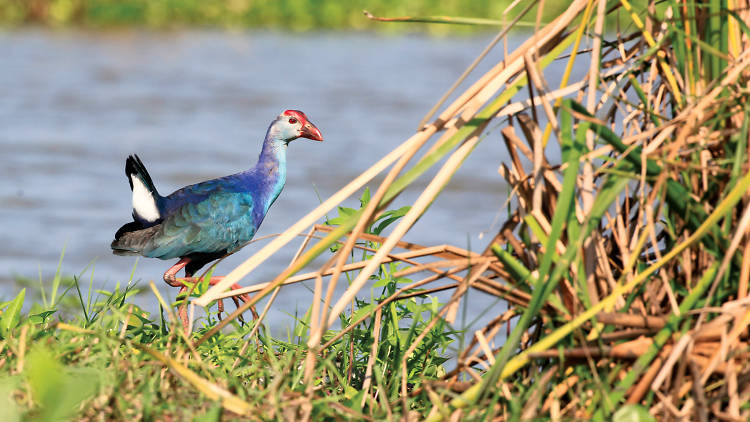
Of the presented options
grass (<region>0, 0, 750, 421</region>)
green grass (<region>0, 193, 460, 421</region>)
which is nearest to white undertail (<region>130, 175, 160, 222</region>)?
green grass (<region>0, 193, 460, 421</region>)

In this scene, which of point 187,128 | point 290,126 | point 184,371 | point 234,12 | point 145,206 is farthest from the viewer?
point 234,12

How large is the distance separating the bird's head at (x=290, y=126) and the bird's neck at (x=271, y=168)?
41mm

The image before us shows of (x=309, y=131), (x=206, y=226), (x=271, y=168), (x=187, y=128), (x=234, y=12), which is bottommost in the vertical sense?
(x=187, y=128)

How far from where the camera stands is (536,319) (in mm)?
2457

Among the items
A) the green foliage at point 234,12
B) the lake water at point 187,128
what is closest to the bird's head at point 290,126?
the lake water at point 187,128

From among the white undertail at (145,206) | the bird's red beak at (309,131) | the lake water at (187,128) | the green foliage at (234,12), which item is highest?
the green foliage at (234,12)

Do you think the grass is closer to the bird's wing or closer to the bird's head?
the bird's wing

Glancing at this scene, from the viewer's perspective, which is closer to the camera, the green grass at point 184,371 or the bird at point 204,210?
the green grass at point 184,371

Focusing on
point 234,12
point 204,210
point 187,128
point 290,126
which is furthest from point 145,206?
point 234,12

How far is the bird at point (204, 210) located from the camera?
12.7 ft

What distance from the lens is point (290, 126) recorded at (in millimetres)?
4141

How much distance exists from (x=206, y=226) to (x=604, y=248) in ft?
6.44

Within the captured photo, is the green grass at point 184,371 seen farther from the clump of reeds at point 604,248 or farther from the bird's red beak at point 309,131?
the bird's red beak at point 309,131

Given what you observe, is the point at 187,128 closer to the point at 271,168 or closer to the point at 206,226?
the point at 271,168
